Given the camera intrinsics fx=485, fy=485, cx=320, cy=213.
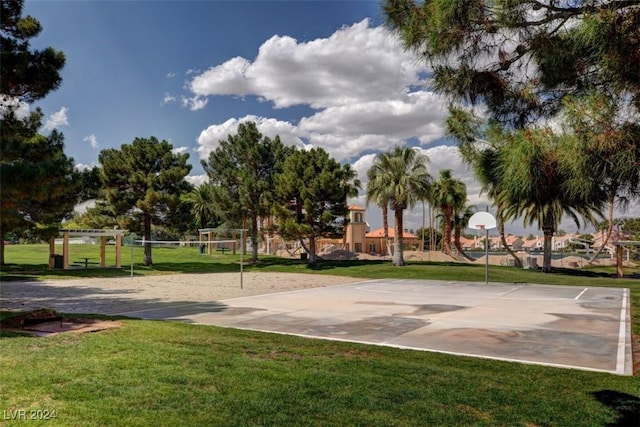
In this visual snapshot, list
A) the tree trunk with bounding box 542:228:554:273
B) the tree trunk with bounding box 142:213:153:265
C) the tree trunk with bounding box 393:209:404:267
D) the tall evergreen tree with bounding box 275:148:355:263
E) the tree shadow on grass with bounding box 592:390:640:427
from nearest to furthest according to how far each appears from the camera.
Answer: the tree shadow on grass with bounding box 592:390:640:427, the tree trunk with bounding box 542:228:554:273, the tree trunk with bounding box 142:213:153:265, the tree trunk with bounding box 393:209:404:267, the tall evergreen tree with bounding box 275:148:355:263

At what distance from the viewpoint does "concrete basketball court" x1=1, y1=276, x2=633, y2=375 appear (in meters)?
8.12

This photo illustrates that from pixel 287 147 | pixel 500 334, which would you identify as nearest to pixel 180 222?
pixel 287 147

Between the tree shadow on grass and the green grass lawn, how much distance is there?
0.05ft

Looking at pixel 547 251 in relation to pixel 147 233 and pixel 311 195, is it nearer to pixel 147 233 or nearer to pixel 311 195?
pixel 311 195

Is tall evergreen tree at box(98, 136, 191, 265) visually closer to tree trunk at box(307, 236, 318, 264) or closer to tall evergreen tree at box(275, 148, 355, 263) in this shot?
tall evergreen tree at box(275, 148, 355, 263)

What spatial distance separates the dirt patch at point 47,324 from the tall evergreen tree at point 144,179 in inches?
869

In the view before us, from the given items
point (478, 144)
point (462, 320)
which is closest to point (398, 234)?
point (462, 320)

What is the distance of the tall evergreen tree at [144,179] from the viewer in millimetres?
30812

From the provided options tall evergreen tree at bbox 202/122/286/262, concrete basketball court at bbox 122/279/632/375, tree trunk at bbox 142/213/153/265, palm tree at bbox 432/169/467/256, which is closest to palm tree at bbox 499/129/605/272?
concrete basketball court at bbox 122/279/632/375

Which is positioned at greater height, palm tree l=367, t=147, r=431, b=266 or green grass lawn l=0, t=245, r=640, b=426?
palm tree l=367, t=147, r=431, b=266

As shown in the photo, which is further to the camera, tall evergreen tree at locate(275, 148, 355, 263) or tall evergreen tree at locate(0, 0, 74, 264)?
tall evergreen tree at locate(275, 148, 355, 263)

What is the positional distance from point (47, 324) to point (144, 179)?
77.5ft

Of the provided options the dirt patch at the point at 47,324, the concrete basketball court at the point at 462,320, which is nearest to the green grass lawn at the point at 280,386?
the dirt patch at the point at 47,324

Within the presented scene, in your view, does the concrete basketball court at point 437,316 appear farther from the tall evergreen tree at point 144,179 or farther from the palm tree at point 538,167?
the tall evergreen tree at point 144,179
